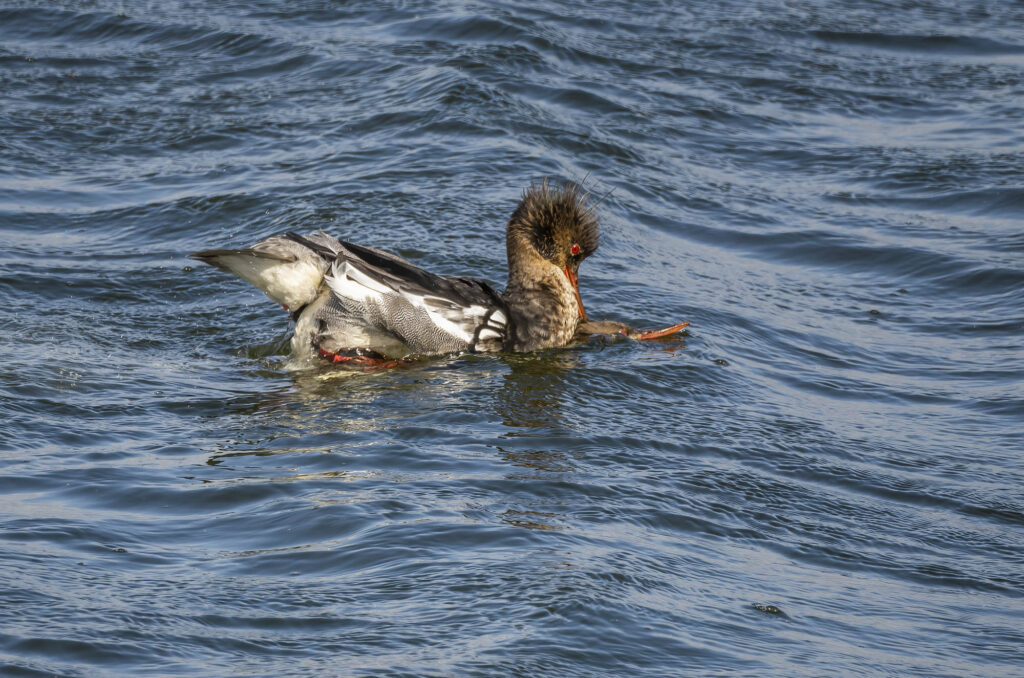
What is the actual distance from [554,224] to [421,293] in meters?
1.15

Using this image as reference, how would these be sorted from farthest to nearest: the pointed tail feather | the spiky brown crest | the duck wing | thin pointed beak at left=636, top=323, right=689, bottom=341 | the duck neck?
thin pointed beak at left=636, top=323, right=689, bottom=341 → the spiky brown crest → the duck neck → the duck wing → the pointed tail feather

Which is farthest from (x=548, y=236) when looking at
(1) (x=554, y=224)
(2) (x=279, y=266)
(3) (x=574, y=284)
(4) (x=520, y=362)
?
(2) (x=279, y=266)

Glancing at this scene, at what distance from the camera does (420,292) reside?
26.4 ft

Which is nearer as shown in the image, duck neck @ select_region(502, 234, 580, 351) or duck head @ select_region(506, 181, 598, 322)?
duck neck @ select_region(502, 234, 580, 351)

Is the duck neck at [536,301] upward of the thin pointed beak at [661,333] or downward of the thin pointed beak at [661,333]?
upward

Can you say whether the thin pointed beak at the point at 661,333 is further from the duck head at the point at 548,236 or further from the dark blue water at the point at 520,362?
the duck head at the point at 548,236

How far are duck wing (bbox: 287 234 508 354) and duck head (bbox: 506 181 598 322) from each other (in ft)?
1.55

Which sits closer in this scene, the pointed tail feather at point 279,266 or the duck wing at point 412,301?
the pointed tail feather at point 279,266

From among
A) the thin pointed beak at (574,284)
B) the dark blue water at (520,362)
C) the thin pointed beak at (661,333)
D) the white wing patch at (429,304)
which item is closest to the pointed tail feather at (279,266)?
the white wing patch at (429,304)

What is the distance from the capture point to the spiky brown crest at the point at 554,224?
28.7 feet

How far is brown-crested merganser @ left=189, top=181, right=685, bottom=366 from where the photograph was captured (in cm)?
797

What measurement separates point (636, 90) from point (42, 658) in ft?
35.8

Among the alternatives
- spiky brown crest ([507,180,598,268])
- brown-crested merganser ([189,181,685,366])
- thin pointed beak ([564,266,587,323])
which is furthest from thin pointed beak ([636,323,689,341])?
spiky brown crest ([507,180,598,268])

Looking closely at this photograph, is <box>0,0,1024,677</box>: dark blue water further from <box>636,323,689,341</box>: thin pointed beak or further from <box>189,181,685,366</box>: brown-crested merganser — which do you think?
<box>189,181,685,366</box>: brown-crested merganser
